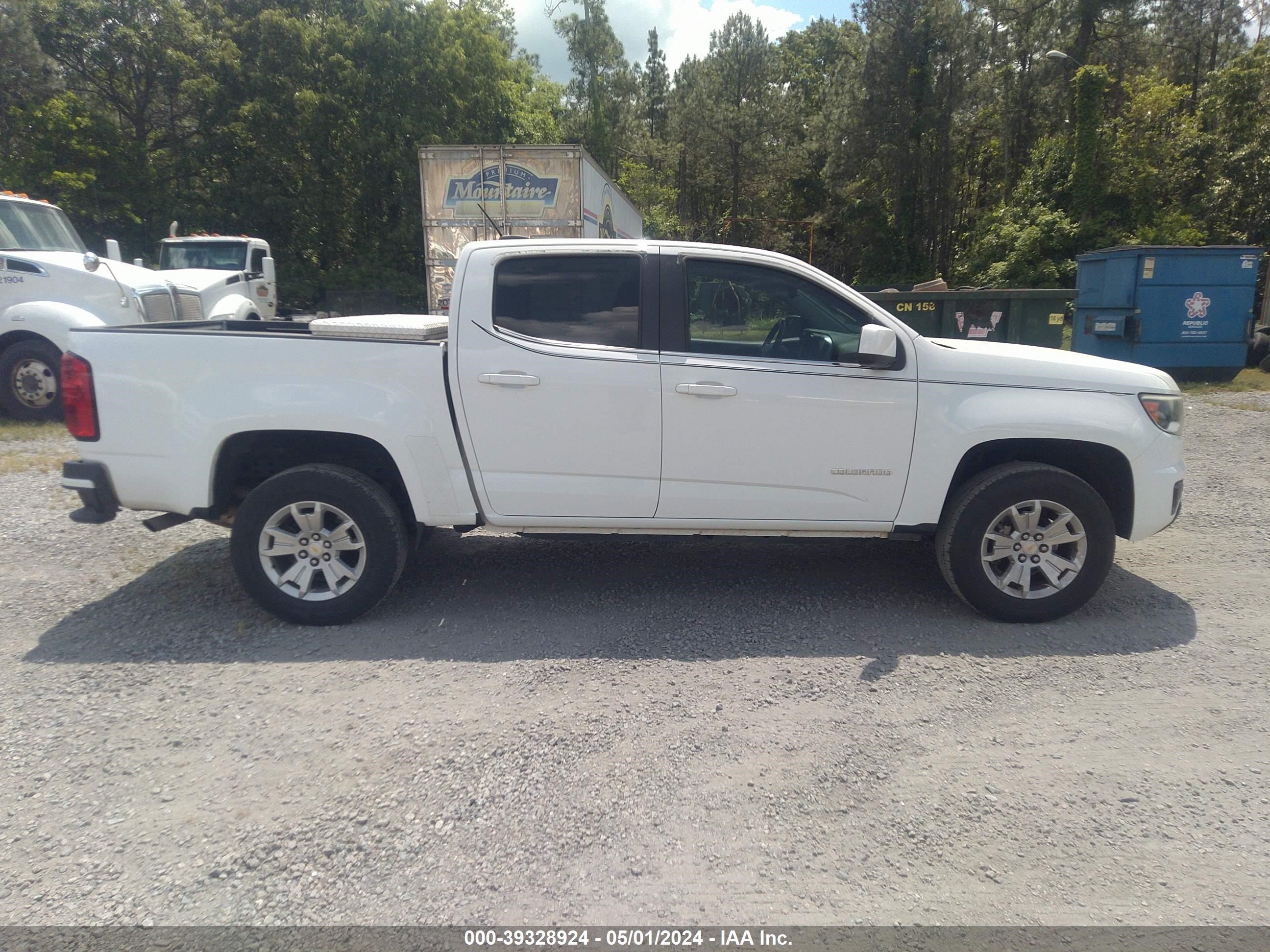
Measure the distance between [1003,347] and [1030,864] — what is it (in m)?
3.00

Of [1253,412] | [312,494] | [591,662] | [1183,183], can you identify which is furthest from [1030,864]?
[1183,183]

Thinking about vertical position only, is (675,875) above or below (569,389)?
below

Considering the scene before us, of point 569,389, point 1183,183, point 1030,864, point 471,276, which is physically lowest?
point 1030,864

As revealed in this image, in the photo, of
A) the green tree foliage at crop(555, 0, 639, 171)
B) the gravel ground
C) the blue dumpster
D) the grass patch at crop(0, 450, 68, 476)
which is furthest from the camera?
the green tree foliage at crop(555, 0, 639, 171)

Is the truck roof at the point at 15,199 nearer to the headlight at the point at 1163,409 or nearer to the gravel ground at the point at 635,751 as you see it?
the gravel ground at the point at 635,751

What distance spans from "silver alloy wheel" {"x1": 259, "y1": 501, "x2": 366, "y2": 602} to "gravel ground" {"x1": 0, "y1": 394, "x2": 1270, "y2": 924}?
0.27 meters

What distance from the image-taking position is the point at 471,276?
180 inches

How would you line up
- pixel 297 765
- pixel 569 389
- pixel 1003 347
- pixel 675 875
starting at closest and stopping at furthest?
pixel 675 875, pixel 297 765, pixel 569 389, pixel 1003 347

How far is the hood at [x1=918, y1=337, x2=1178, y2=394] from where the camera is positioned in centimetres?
459

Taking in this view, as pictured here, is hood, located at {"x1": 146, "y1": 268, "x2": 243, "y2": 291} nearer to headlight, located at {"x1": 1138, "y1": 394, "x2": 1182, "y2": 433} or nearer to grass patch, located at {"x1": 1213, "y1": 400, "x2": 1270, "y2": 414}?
headlight, located at {"x1": 1138, "y1": 394, "x2": 1182, "y2": 433}

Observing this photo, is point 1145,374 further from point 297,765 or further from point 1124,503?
point 297,765

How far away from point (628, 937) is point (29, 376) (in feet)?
34.7

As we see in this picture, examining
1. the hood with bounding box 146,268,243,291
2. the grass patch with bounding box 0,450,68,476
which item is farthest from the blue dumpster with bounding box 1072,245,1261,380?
the grass patch with bounding box 0,450,68,476

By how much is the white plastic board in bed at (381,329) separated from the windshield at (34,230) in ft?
24.3
